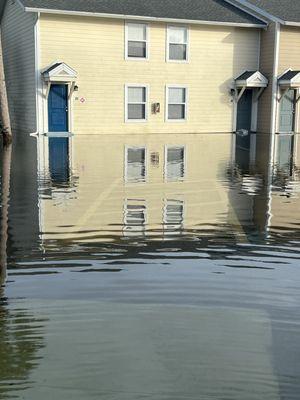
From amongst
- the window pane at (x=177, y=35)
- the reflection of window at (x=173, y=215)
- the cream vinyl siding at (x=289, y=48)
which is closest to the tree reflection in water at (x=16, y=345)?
the reflection of window at (x=173, y=215)

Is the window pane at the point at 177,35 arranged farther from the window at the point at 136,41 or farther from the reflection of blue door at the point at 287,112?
the reflection of blue door at the point at 287,112

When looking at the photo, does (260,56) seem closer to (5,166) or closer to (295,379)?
(5,166)

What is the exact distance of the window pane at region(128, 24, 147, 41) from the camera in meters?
24.4

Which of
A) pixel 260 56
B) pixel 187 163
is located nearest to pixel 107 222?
pixel 187 163

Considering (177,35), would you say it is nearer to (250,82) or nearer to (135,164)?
(250,82)

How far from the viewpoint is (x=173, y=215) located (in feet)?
26.2

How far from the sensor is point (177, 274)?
5238mm

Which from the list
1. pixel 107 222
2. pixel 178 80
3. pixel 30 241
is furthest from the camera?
pixel 178 80

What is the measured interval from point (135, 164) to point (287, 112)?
15.4 meters

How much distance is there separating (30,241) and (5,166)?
23.2ft

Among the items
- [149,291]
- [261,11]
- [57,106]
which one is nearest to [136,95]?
[57,106]

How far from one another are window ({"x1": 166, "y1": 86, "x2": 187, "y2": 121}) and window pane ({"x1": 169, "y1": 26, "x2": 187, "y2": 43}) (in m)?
2.27

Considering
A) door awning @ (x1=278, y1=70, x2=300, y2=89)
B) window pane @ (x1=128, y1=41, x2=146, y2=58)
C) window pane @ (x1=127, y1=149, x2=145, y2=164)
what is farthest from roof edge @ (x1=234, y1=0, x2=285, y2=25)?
window pane @ (x1=127, y1=149, x2=145, y2=164)

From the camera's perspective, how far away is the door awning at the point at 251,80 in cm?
2552
